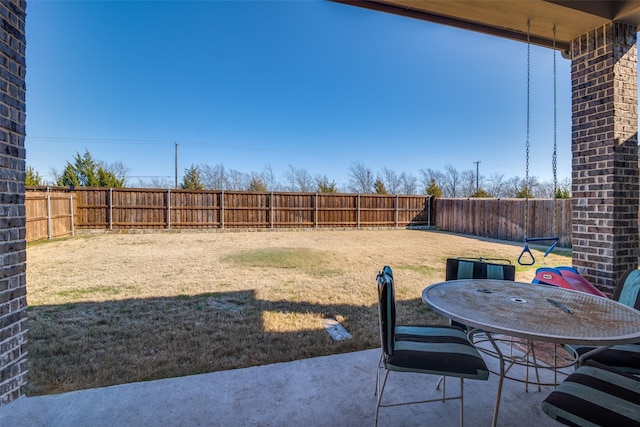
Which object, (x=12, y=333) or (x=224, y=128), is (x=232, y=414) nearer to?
(x=12, y=333)

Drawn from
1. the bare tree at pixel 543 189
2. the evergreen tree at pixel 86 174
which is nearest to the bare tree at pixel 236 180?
the evergreen tree at pixel 86 174

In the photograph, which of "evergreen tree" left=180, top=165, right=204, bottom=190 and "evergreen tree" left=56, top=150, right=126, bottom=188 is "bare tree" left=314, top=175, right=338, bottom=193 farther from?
"evergreen tree" left=56, top=150, right=126, bottom=188

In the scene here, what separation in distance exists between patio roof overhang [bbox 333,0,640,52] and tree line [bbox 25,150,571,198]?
1206 centimetres

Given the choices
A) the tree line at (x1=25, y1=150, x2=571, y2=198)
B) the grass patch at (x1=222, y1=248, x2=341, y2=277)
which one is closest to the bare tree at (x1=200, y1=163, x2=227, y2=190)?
the tree line at (x1=25, y1=150, x2=571, y2=198)

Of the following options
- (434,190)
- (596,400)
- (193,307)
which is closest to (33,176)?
(193,307)

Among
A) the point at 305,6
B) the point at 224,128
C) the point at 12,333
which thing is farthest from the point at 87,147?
the point at 12,333

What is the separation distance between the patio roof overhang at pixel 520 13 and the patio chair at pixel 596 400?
110 inches

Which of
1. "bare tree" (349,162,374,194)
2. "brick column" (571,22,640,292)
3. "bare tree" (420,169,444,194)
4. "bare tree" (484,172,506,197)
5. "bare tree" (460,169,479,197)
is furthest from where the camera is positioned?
"bare tree" (460,169,479,197)

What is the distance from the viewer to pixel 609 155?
2.80m

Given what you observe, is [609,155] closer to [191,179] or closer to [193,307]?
[193,307]

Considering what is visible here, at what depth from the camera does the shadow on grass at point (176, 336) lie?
2268 mm

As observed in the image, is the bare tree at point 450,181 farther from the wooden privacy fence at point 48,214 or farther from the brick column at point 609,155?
the wooden privacy fence at point 48,214

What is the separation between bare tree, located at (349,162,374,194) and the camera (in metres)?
22.0

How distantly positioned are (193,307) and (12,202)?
2291 millimetres
